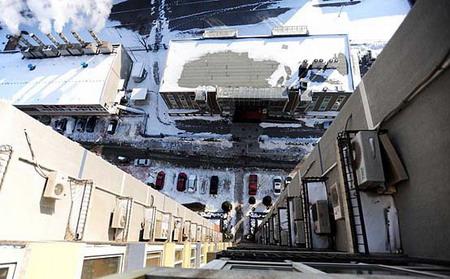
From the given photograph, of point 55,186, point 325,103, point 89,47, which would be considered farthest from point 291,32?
point 55,186

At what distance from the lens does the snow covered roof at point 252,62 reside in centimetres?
2688

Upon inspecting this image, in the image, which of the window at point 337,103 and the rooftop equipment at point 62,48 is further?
the rooftop equipment at point 62,48

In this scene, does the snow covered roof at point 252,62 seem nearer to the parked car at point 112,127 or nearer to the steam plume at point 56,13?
the parked car at point 112,127

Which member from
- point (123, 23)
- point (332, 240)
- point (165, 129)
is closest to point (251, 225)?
point (165, 129)

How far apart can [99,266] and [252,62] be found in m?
25.9

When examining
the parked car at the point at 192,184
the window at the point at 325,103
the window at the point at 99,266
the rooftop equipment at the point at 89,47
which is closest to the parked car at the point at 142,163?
the parked car at the point at 192,184

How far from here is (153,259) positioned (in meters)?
7.70

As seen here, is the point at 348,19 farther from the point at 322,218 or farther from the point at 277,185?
the point at 322,218

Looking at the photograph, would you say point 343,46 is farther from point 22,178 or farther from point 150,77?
point 22,178

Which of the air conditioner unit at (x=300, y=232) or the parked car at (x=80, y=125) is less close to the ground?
the parked car at (x=80, y=125)

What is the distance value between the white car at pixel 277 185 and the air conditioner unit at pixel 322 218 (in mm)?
18405

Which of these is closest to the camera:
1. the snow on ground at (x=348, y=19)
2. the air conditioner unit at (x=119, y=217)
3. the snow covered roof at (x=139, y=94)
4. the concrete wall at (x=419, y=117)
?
the concrete wall at (x=419, y=117)

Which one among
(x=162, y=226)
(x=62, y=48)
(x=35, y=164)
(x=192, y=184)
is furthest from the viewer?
(x=62, y=48)

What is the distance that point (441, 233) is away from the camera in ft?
10.1
